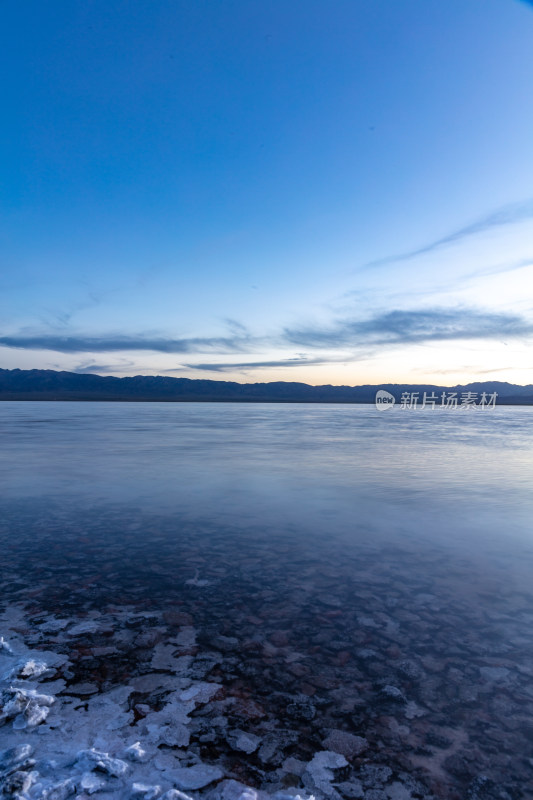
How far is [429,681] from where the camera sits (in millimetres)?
3402

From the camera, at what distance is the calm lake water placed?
2.86 m

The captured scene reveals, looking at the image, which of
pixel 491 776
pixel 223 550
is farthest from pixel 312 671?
pixel 223 550

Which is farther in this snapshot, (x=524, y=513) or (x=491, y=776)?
(x=524, y=513)

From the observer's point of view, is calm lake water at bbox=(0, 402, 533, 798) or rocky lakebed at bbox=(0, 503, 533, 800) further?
calm lake water at bbox=(0, 402, 533, 798)

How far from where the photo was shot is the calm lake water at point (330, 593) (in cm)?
286

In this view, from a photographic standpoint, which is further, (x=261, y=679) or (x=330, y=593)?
(x=330, y=593)

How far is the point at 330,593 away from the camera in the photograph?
4961 mm

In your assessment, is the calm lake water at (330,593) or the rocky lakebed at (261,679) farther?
the calm lake water at (330,593)

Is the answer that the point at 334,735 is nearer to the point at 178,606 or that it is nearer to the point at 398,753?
the point at 398,753

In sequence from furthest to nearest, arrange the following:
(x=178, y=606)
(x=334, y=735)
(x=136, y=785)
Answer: (x=178, y=606) < (x=334, y=735) < (x=136, y=785)

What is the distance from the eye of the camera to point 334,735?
2826 millimetres

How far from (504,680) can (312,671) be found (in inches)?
54.5

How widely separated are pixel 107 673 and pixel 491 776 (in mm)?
2513

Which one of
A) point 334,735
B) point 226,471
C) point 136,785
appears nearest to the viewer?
point 136,785
